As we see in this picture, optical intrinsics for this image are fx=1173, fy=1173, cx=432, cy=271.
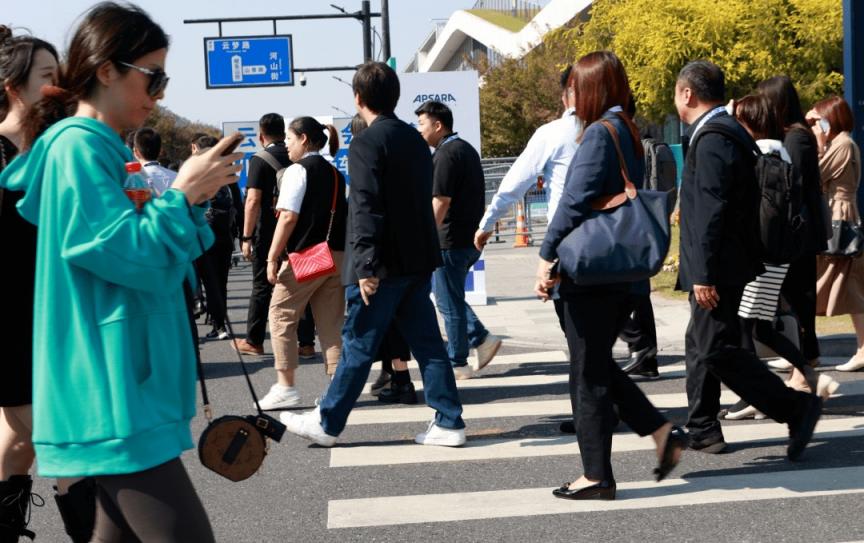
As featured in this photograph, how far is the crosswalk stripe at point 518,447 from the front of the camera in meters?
6.01

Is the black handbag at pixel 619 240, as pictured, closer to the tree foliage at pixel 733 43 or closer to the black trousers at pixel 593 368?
the black trousers at pixel 593 368

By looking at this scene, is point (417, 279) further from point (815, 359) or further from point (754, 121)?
point (815, 359)

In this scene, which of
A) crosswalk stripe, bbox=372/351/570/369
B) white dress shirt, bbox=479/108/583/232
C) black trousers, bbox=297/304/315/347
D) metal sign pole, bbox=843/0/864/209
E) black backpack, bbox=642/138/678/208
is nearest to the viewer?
white dress shirt, bbox=479/108/583/232

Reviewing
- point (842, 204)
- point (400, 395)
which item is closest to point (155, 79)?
point (400, 395)

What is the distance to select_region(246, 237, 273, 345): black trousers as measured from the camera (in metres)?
9.86

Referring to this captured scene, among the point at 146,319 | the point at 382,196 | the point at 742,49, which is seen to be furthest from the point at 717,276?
the point at 742,49

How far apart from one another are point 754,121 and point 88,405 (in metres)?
4.74

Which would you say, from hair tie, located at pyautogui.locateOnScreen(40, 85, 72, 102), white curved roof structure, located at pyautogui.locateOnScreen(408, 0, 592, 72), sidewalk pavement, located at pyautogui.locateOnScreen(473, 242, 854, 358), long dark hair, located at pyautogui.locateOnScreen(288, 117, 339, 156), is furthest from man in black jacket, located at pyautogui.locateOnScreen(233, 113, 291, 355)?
white curved roof structure, located at pyautogui.locateOnScreen(408, 0, 592, 72)

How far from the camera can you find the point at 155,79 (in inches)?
105

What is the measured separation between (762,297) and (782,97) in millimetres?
1173

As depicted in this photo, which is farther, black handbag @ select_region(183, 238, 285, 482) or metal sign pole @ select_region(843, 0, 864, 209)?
metal sign pole @ select_region(843, 0, 864, 209)

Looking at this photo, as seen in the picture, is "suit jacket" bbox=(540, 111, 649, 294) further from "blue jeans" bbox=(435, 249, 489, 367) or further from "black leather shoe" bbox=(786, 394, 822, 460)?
"blue jeans" bbox=(435, 249, 489, 367)

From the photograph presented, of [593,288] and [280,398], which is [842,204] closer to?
[593,288]

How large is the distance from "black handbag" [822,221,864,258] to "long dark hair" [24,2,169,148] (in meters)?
6.21
